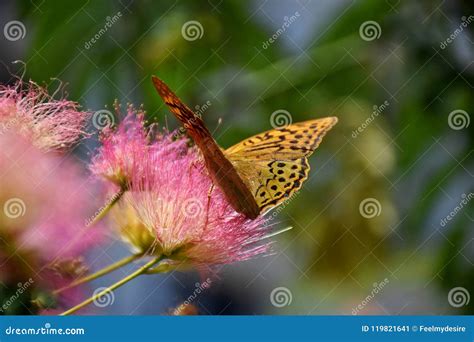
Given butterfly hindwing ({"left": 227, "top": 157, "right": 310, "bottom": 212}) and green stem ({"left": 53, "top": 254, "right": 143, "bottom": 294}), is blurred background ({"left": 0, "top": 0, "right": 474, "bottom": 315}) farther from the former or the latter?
green stem ({"left": 53, "top": 254, "right": 143, "bottom": 294})

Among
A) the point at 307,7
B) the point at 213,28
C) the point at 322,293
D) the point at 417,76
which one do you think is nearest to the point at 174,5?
the point at 213,28

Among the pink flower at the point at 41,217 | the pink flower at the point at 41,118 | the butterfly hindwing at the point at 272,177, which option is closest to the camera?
the pink flower at the point at 41,217

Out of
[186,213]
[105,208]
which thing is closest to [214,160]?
[186,213]

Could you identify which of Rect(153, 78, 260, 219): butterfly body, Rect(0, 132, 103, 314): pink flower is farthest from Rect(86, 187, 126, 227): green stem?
Rect(153, 78, 260, 219): butterfly body

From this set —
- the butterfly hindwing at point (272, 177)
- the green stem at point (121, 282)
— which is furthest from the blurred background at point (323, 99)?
the green stem at point (121, 282)

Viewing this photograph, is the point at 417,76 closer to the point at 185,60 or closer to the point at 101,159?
the point at 185,60

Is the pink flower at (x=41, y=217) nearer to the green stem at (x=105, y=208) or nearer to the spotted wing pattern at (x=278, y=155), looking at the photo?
the green stem at (x=105, y=208)

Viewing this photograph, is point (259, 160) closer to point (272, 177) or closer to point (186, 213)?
point (272, 177)
